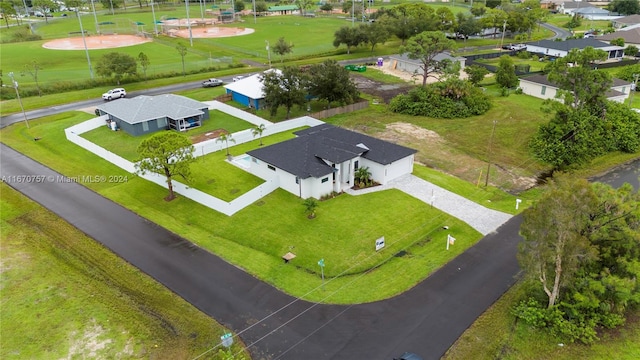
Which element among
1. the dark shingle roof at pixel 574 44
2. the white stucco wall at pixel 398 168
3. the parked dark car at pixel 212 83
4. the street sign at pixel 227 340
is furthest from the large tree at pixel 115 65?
the dark shingle roof at pixel 574 44

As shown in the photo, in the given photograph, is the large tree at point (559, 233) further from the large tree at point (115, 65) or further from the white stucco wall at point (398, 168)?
the large tree at point (115, 65)

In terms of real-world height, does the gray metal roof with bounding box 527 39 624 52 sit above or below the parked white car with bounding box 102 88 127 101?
above

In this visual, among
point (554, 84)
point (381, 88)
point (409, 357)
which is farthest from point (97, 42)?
point (409, 357)

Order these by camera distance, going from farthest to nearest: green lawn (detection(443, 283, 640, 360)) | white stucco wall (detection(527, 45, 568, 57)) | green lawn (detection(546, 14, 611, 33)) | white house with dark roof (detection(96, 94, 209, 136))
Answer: green lawn (detection(546, 14, 611, 33))
white stucco wall (detection(527, 45, 568, 57))
white house with dark roof (detection(96, 94, 209, 136))
green lawn (detection(443, 283, 640, 360))

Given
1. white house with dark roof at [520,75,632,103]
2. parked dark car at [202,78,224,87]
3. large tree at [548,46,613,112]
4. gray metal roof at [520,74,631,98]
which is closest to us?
large tree at [548,46,613,112]

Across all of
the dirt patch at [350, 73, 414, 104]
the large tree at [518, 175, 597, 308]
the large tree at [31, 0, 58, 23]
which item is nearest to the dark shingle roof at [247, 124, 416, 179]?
the large tree at [518, 175, 597, 308]

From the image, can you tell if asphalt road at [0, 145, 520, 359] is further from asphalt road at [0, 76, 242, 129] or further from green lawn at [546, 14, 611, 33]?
green lawn at [546, 14, 611, 33]
